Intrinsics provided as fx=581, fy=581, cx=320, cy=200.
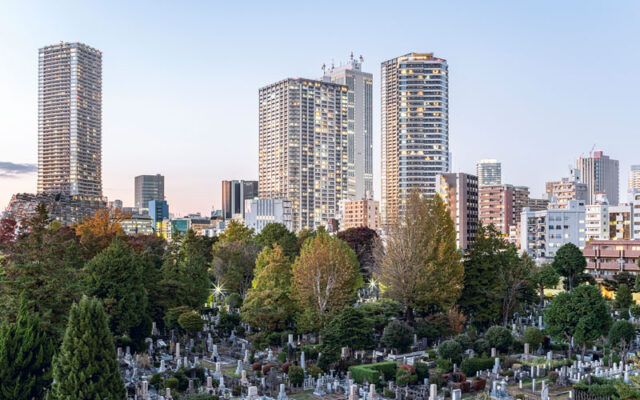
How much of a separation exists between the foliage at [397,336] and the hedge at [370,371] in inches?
228

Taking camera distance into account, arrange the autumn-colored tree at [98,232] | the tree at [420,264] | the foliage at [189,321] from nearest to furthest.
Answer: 1. the foliage at [189,321]
2. the tree at [420,264]
3. the autumn-colored tree at [98,232]

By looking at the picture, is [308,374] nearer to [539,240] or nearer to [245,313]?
[245,313]

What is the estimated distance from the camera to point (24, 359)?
2723 centimetres

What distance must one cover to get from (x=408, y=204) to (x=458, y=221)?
11225 cm

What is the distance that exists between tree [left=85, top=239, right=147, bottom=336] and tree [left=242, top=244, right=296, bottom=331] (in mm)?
10367

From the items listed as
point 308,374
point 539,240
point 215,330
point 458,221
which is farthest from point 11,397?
point 458,221

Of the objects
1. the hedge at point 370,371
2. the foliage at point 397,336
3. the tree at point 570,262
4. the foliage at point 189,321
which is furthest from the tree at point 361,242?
the hedge at point 370,371

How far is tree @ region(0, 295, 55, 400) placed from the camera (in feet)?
87.6

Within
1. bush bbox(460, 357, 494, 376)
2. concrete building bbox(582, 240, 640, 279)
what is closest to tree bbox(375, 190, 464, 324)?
bush bbox(460, 357, 494, 376)

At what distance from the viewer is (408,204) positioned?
54344 millimetres

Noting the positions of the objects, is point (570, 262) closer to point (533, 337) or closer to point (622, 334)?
point (533, 337)

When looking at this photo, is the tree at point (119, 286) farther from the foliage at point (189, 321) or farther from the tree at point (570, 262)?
the tree at point (570, 262)

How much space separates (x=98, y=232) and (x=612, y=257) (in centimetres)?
7572

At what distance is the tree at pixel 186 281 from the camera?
50.8m
